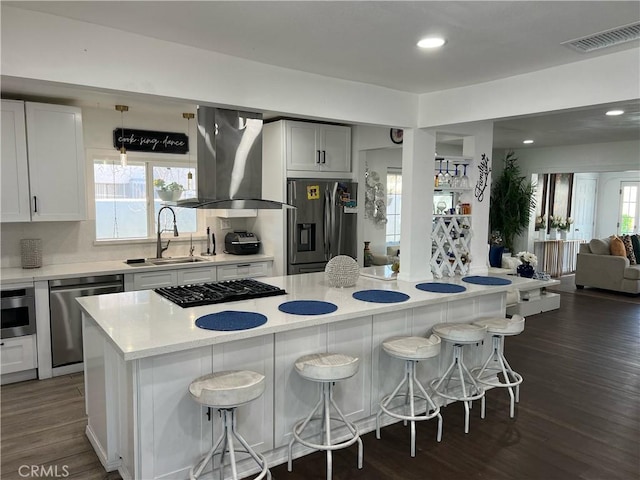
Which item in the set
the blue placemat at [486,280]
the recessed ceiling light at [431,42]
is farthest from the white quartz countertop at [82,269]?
the recessed ceiling light at [431,42]

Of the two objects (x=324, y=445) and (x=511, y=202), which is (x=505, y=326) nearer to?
(x=324, y=445)

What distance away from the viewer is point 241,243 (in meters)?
5.29

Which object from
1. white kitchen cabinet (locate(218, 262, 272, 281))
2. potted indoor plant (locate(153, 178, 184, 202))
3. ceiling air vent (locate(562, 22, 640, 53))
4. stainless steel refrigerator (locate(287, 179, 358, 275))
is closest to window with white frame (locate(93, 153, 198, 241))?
potted indoor plant (locate(153, 178, 184, 202))

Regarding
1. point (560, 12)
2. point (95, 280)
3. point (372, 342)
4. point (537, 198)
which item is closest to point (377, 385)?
point (372, 342)

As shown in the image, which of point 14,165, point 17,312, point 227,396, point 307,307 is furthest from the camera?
point 14,165

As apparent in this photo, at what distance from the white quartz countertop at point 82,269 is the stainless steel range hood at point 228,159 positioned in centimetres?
143

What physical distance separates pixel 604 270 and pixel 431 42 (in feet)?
23.6

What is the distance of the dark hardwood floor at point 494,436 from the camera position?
266 cm

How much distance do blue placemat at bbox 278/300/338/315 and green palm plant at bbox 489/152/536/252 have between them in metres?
6.68

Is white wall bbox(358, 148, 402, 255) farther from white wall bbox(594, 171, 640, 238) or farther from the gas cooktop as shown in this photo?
white wall bbox(594, 171, 640, 238)

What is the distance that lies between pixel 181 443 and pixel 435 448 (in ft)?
5.17

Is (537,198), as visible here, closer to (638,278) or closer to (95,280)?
(638,278)

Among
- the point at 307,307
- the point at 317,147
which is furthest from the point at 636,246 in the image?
the point at 307,307

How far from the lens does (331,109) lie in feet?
10.8
